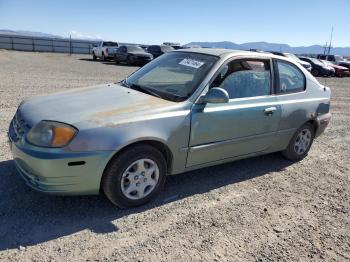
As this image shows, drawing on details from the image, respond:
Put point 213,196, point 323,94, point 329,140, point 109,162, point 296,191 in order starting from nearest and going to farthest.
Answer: point 109,162, point 213,196, point 296,191, point 323,94, point 329,140

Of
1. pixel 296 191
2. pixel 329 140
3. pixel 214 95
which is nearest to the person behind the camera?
pixel 214 95

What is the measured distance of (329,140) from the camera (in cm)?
698

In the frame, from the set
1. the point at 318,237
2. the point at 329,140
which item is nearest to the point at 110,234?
the point at 318,237

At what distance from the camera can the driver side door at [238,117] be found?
3919mm

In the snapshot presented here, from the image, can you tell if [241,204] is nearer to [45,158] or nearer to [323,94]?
[45,158]

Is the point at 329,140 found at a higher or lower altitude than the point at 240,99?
lower

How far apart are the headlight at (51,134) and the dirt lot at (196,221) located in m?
0.77

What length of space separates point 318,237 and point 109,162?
7.23 feet

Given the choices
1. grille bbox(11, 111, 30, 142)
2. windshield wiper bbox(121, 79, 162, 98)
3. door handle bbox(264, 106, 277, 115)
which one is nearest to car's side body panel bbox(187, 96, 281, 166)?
door handle bbox(264, 106, 277, 115)

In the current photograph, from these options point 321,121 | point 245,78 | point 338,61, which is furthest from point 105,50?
point 245,78

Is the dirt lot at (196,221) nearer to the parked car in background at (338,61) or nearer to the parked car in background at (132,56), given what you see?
the parked car in background at (132,56)

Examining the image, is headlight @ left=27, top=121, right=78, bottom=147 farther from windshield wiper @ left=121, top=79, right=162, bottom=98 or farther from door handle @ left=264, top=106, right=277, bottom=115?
door handle @ left=264, top=106, right=277, bottom=115

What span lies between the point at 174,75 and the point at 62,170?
1.96 meters

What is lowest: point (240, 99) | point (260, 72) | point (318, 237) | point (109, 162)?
point (318, 237)
